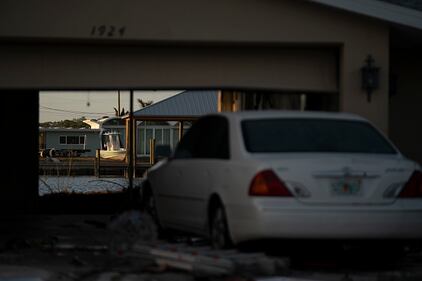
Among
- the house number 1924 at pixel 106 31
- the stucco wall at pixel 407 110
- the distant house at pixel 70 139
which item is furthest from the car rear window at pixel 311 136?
the distant house at pixel 70 139

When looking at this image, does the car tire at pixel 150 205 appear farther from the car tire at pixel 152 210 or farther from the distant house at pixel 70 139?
the distant house at pixel 70 139

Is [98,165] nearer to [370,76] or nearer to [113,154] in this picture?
[370,76]

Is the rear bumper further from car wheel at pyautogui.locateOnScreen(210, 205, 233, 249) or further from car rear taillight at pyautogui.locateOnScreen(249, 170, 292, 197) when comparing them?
car wheel at pyautogui.locateOnScreen(210, 205, 233, 249)

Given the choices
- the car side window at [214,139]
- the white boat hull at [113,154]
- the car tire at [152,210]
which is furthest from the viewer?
the white boat hull at [113,154]

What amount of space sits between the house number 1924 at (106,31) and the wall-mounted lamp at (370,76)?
352cm

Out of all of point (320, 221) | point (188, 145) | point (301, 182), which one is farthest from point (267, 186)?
point (188, 145)

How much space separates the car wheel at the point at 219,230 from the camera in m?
10.4

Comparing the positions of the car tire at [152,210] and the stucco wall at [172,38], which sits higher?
the stucco wall at [172,38]

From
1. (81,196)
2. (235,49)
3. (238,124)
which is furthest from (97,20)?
(81,196)

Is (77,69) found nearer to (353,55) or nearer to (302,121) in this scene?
(353,55)

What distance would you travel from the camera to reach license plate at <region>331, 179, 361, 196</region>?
10.0 meters

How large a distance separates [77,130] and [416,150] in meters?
68.4

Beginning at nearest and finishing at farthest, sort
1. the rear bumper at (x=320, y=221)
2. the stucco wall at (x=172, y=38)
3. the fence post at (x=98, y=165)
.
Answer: the rear bumper at (x=320, y=221) < the stucco wall at (x=172, y=38) < the fence post at (x=98, y=165)

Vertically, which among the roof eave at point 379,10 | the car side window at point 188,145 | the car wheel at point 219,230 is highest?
the roof eave at point 379,10
